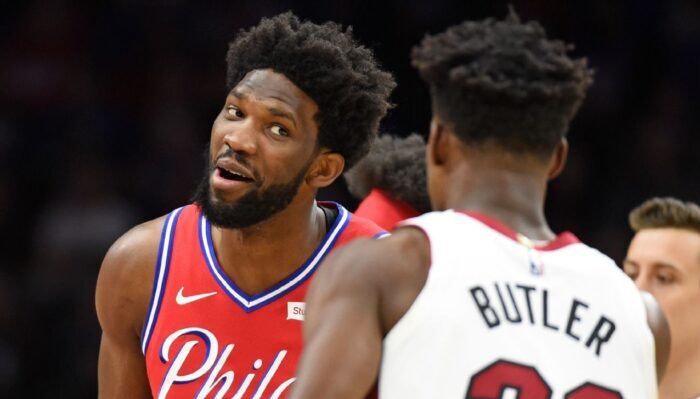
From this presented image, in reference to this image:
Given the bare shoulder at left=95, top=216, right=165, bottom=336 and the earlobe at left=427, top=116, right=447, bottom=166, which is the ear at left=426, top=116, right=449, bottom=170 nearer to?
the earlobe at left=427, top=116, right=447, bottom=166

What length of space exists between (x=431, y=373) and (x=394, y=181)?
2.25 metres

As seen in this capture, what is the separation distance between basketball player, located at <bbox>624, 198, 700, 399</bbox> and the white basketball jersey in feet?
4.53

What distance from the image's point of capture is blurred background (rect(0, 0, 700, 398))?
7.29 m

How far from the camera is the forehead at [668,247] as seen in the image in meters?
3.97

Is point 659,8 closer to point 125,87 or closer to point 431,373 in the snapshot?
point 125,87

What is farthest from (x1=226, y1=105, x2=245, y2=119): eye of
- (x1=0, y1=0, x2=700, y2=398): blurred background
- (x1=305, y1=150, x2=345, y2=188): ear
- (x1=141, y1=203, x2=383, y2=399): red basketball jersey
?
(x1=0, y1=0, x2=700, y2=398): blurred background

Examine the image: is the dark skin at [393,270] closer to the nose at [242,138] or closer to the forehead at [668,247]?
the nose at [242,138]

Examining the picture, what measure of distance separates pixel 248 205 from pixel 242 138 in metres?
0.20

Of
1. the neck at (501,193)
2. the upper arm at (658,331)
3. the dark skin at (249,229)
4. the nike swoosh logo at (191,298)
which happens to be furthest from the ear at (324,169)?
the upper arm at (658,331)

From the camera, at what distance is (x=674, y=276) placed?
3.93m

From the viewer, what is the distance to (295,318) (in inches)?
141

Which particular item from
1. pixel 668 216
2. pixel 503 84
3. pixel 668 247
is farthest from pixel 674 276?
pixel 503 84

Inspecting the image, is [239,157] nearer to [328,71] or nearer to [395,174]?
[328,71]

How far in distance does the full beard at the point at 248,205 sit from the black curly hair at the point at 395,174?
0.96 metres
